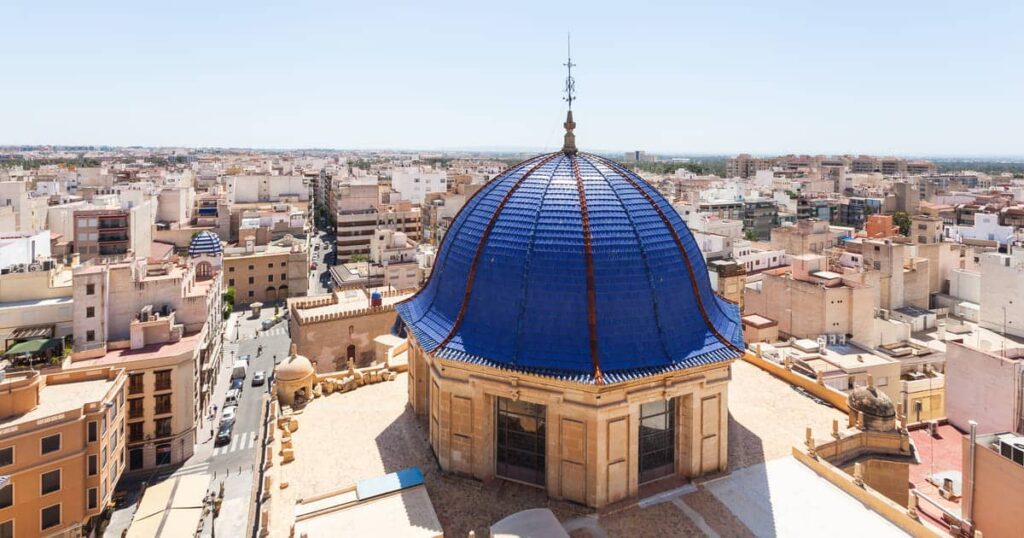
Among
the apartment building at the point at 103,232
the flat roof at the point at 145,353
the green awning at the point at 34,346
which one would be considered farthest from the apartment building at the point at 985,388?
the apartment building at the point at 103,232

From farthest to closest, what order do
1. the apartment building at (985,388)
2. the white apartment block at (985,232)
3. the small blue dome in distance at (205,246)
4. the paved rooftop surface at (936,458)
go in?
the white apartment block at (985,232) < the small blue dome in distance at (205,246) < the apartment building at (985,388) < the paved rooftop surface at (936,458)

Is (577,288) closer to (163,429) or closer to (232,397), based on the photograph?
(163,429)

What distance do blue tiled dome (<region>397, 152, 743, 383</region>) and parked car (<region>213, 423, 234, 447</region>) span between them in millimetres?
32516

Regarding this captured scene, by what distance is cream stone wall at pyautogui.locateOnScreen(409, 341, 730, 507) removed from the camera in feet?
68.4

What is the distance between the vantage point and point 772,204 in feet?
385

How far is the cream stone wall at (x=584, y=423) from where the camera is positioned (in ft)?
68.4

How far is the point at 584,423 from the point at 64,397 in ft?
115

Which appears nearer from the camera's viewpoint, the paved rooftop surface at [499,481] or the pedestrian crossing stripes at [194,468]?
the paved rooftop surface at [499,481]

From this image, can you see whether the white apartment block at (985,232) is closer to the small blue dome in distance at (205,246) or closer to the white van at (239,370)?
the white van at (239,370)

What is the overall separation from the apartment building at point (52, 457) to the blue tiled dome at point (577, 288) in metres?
24.6

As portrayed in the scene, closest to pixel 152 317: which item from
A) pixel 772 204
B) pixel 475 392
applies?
pixel 475 392

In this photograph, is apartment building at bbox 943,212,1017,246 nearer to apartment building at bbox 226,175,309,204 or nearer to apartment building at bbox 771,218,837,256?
apartment building at bbox 771,218,837,256

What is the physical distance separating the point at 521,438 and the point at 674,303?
24.7ft

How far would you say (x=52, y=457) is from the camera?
116 feet
